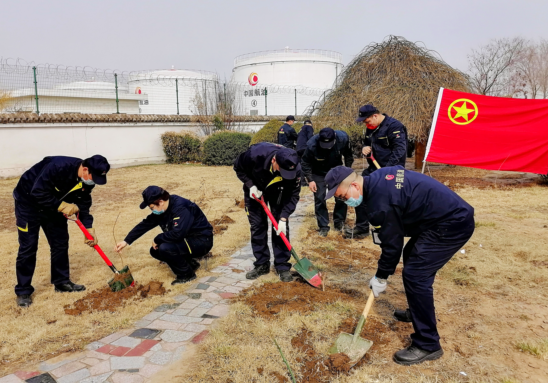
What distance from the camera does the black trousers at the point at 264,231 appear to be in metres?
4.59

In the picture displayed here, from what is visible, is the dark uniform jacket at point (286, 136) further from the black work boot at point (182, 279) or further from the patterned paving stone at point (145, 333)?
the patterned paving stone at point (145, 333)

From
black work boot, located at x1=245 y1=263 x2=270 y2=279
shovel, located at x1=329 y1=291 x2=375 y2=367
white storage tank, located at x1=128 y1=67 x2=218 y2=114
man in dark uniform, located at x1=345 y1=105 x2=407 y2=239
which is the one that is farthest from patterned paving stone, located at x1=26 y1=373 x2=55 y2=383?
white storage tank, located at x1=128 y1=67 x2=218 y2=114

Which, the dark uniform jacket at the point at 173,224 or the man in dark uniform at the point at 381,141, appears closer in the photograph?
the dark uniform jacket at the point at 173,224

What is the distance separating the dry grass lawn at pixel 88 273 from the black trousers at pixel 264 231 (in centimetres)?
80

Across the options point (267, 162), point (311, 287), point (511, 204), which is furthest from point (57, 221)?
point (511, 204)

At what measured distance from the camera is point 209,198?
9.63 meters

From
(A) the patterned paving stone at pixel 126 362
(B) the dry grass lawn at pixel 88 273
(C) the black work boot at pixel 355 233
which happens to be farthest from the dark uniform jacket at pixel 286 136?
(A) the patterned paving stone at pixel 126 362

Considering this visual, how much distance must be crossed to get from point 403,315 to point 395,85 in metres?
9.77

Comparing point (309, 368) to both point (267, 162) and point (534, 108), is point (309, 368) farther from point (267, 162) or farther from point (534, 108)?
point (534, 108)

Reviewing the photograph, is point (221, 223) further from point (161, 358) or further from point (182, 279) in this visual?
point (161, 358)

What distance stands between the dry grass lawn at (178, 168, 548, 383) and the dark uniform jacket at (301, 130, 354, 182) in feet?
4.07

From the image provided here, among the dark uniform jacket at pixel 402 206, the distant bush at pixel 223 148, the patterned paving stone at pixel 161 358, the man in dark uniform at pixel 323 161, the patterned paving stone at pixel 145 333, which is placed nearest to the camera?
the dark uniform jacket at pixel 402 206

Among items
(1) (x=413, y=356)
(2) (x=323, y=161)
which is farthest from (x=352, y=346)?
(2) (x=323, y=161)

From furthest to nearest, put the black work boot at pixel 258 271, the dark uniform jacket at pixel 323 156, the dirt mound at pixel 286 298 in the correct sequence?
the dark uniform jacket at pixel 323 156 → the black work boot at pixel 258 271 → the dirt mound at pixel 286 298
